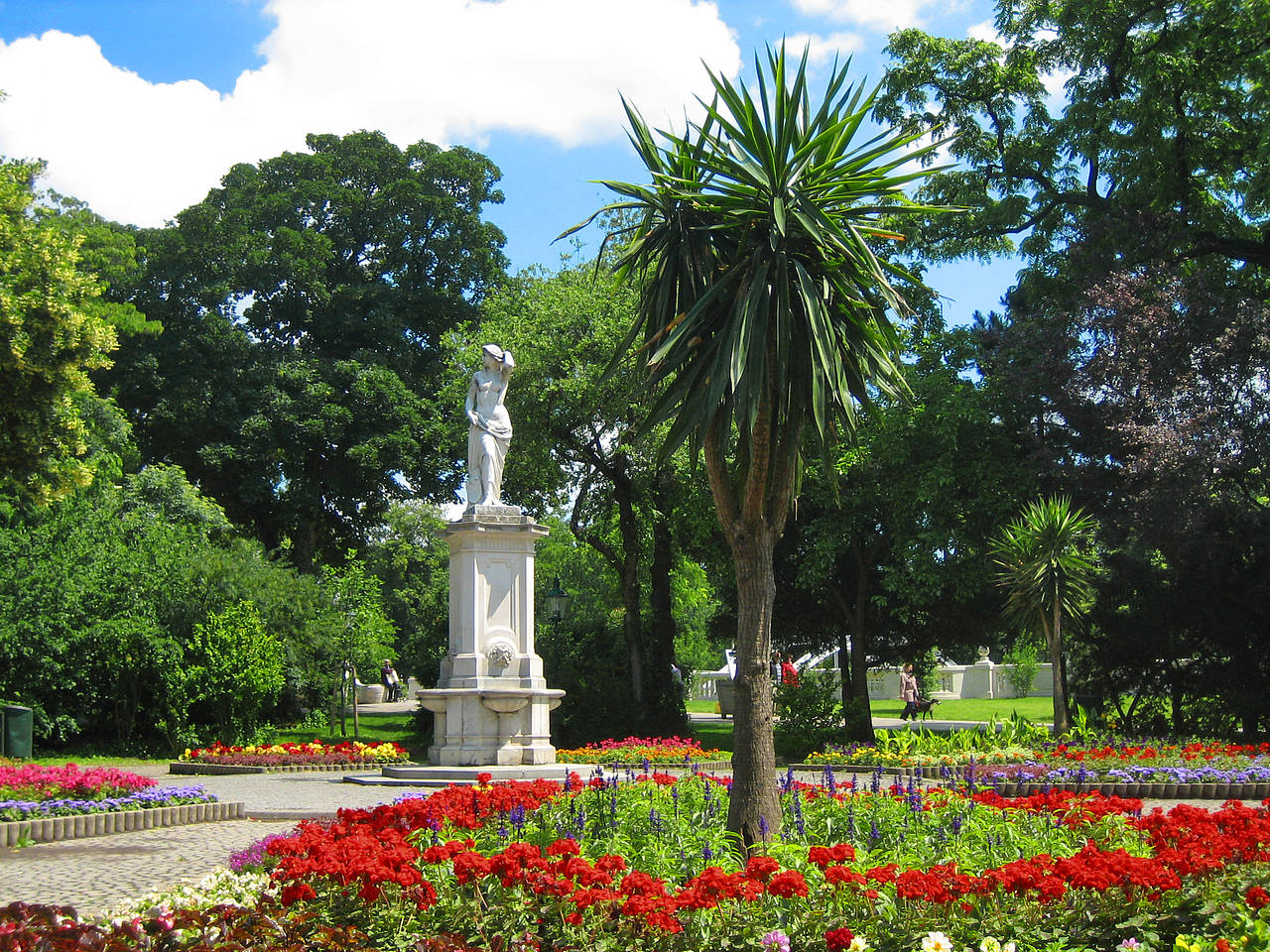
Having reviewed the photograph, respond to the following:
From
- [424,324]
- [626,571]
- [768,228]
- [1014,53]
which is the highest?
[1014,53]

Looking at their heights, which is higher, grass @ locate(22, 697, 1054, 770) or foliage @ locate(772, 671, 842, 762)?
foliage @ locate(772, 671, 842, 762)

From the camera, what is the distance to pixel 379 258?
3375 centimetres

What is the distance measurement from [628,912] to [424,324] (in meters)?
29.8

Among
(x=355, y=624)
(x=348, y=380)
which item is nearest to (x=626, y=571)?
(x=355, y=624)

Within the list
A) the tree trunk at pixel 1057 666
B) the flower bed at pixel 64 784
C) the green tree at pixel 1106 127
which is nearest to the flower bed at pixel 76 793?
the flower bed at pixel 64 784

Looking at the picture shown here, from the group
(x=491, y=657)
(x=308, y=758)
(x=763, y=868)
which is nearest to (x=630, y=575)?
(x=308, y=758)

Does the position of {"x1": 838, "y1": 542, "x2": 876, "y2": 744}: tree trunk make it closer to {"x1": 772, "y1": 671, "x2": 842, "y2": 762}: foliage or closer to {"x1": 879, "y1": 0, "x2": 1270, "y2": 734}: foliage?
{"x1": 772, "y1": 671, "x2": 842, "y2": 762}: foliage

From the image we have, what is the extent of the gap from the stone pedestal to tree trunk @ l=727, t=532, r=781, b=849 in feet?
27.1

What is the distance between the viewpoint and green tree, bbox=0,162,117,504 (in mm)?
17078

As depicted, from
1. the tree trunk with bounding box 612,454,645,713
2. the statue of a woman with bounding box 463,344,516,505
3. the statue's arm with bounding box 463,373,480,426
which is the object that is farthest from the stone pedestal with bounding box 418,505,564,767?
the tree trunk with bounding box 612,454,645,713

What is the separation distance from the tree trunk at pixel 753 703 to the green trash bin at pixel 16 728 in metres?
14.5

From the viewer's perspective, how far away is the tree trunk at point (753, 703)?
7.33 m

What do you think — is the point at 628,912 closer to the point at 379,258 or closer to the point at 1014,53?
the point at 1014,53

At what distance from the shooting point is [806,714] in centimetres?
2125
